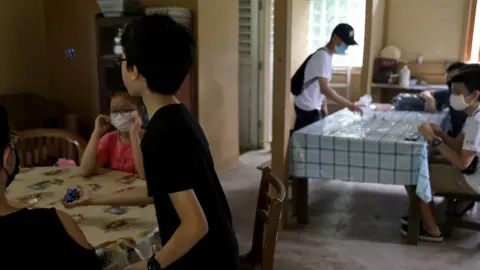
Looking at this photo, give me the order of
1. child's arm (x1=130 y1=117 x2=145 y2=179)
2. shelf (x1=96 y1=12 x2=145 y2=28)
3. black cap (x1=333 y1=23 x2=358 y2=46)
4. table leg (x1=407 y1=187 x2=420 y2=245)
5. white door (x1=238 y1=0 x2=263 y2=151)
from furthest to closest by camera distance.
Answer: white door (x1=238 y1=0 x2=263 y2=151)
shelf (x1=96 y1=12 x2=145 y2=28)
black cap (x1=333 y1=23 x2=358 y2=46)
table leg (x1=407 y1=187 x2=420 y2=245)
child's arm (x1=130 y1=117 x2=145 y2=179)

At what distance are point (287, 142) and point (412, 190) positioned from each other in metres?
0.80

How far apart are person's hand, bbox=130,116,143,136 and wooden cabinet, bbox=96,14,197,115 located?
181 centimetres

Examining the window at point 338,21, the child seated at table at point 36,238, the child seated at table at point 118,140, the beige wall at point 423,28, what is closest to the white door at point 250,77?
the window at point 338,21

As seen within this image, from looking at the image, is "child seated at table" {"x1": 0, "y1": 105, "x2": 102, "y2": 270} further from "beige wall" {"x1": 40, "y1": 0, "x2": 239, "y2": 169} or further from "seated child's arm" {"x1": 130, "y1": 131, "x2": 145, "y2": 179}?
"beige wall" {"x1": 40, "y1": 0, "x2": 239, "y2": 169}

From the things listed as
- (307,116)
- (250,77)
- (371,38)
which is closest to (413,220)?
(307,116)

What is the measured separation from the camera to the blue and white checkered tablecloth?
2977mm

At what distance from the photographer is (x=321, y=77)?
3.82 m

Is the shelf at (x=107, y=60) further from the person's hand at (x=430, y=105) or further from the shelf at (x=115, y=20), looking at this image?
the person's hand at (x=430, y=105)

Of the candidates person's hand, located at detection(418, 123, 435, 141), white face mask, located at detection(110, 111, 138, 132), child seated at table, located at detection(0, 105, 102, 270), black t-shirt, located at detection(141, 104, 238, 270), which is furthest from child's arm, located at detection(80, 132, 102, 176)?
person's hand, located at detection(418, 123, 435, 141)

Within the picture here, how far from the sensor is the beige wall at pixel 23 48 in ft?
14.2

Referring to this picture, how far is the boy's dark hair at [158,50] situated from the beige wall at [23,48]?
3665 mm

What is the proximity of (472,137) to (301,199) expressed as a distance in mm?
1126

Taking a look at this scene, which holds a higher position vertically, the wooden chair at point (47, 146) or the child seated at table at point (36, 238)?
the child seated at table at point (36, 238)

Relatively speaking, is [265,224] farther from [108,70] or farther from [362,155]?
[108,70]
